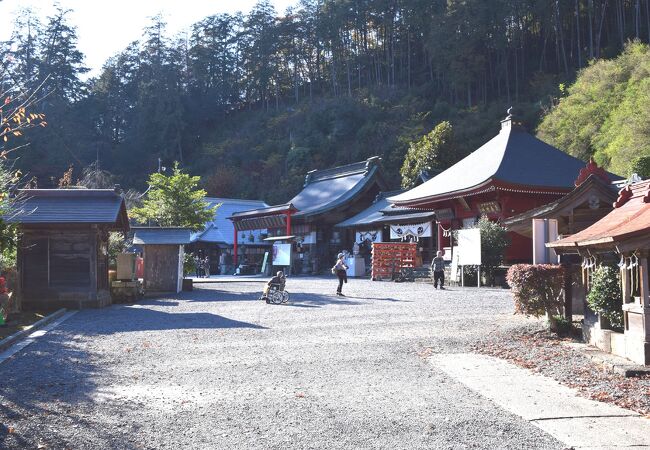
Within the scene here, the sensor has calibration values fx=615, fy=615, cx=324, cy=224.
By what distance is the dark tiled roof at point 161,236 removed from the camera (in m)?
19.7

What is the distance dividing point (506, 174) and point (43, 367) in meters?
18.1

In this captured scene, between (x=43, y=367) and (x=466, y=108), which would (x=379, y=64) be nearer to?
(x=466, y=108)

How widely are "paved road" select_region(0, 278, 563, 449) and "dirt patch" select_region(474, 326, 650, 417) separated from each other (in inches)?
27.2

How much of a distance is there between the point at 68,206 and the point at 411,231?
56.3 feet

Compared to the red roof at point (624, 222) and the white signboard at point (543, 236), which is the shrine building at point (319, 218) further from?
the red roof at point (624, 222)

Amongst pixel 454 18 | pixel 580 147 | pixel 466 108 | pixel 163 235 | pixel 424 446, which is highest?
pixel 454 18

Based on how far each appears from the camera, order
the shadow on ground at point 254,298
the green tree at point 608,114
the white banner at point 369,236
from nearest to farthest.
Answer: the shadow on ground at point 254,298
the green tree at point 608,114
the white banner at point 369,236

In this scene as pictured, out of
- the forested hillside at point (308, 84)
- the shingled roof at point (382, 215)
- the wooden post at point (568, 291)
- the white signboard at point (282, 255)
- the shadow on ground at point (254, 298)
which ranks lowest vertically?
the shadow on ground at point (254, 298)

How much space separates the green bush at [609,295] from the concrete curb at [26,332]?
863 cm

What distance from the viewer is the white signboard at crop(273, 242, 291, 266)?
3219cm

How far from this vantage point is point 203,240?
40500 mm

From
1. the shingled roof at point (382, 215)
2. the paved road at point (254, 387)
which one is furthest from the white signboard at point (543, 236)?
the shingled roof at point (382, 215)

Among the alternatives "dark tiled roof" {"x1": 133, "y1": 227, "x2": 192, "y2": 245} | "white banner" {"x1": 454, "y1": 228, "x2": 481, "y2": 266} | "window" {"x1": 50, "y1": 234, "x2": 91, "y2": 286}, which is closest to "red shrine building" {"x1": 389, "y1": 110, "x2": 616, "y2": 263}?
"white banner" {"x1": 454, "y1": 228, "x2": 481, "y2": 266}

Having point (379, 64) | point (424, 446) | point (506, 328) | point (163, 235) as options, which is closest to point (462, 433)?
point (424, 446)
